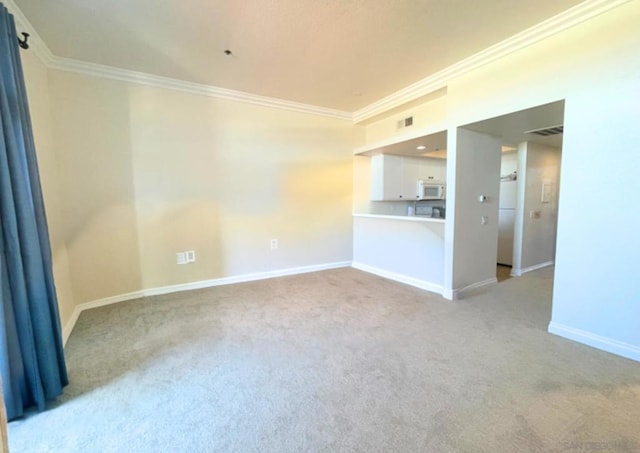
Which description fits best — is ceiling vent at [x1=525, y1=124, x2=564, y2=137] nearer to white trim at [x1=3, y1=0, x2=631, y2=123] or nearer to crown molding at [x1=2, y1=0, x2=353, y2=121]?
white trim at [x1=3, y1=0, x2=631, y2=123]

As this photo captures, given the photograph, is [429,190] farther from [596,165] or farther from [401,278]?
[596,165]

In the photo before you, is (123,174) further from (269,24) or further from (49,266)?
(269,24)

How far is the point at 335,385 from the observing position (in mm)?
1816

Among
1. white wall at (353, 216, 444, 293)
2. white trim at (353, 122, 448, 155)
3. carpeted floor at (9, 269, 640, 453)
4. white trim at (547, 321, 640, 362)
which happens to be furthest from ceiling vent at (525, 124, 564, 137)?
white trim at (547, 321, 640, 362)

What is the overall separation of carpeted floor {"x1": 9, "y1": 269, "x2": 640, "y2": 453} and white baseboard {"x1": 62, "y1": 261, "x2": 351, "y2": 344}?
16cm

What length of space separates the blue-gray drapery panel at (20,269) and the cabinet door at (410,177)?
4751 mm

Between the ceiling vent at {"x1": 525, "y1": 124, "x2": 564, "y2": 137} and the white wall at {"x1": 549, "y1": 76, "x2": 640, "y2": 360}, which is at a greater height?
the ceiling vent at {"x1": 525, "y1": 124, "x2": 564, "y2": 137}

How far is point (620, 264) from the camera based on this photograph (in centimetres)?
212

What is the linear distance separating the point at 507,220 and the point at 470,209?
→ 2188mm

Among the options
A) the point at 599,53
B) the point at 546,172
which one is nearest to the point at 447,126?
the point at 599,53

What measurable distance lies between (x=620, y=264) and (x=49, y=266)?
4096mm

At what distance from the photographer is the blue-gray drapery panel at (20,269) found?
146cm

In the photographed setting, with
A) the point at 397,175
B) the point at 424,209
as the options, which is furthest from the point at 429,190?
the point at 397,175

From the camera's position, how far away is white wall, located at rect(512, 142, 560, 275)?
441 centimetres
